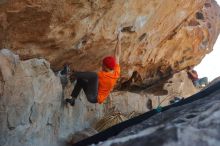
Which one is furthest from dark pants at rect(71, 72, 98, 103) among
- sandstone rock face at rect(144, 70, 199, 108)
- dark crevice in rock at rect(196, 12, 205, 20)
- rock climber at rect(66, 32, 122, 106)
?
dark crevice in rock at rect(196, 12, 205, 20)

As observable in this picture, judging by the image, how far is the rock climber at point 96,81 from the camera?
7.93 metres

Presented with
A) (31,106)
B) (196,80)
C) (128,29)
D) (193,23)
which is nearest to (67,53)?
(128,29)

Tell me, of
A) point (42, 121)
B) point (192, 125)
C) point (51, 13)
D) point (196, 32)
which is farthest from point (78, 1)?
point (196, 32)

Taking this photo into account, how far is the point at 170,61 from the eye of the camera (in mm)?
13812

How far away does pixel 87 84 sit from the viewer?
26.6 ft

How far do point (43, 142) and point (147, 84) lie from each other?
6.71 meters

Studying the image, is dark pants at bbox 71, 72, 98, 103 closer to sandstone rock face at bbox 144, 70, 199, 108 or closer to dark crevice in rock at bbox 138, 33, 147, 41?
dark crevice in rock at bbox 138, 33, 147, 41

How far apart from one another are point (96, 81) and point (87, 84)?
8.1 inches

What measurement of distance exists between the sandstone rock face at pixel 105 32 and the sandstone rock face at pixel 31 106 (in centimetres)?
50

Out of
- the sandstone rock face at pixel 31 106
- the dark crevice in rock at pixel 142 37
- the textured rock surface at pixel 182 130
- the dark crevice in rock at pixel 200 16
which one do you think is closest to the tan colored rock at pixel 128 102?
the dark crevice in rock at pixel 142 37

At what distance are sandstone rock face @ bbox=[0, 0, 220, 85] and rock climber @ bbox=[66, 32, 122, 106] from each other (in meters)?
0.77

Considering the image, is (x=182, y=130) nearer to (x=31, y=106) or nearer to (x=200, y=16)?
(x=31, y=106)

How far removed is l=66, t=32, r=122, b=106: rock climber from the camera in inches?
312

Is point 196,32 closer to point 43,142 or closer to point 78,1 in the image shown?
point 78,1
